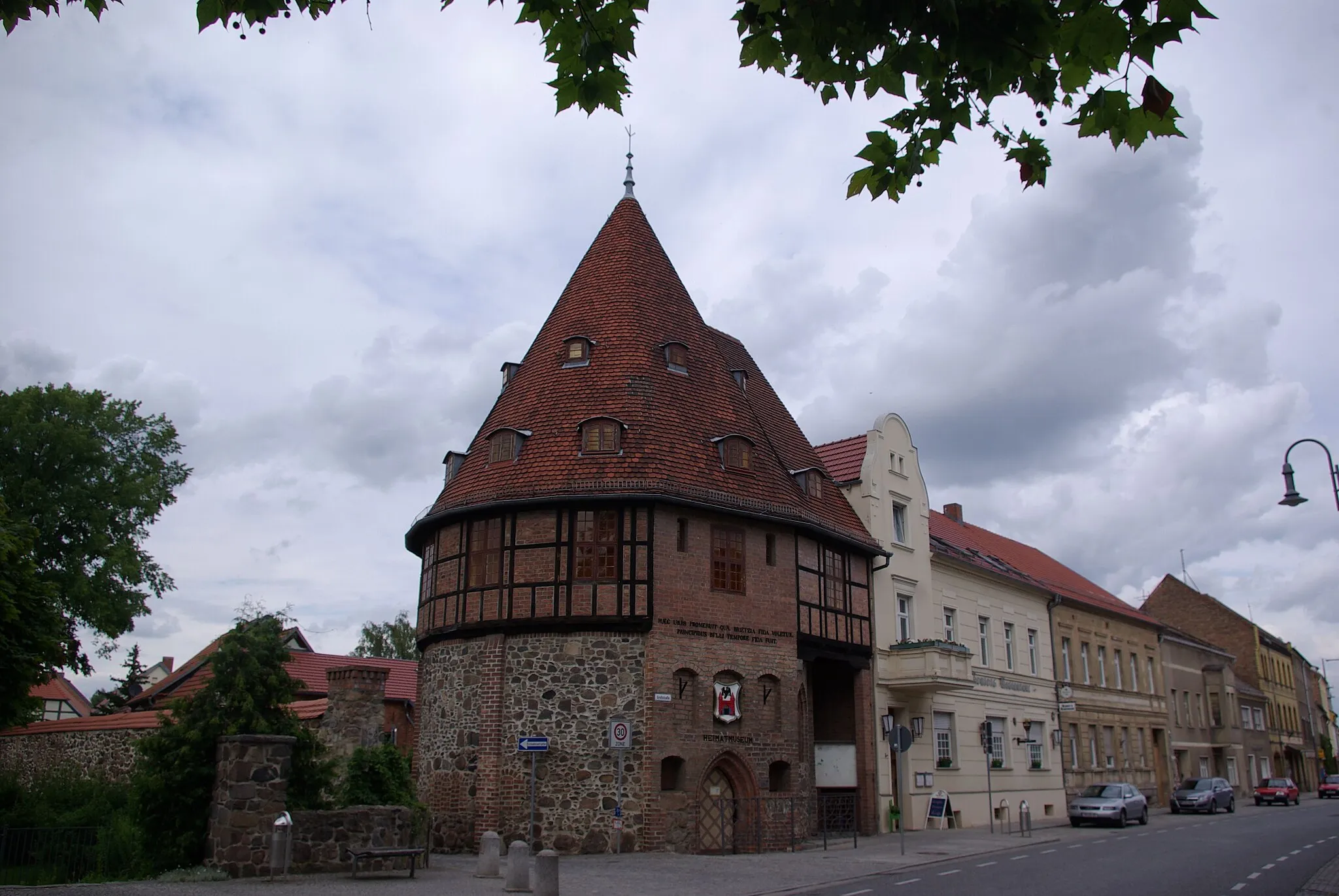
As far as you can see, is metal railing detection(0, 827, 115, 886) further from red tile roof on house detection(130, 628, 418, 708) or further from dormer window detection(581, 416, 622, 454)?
red tile roof on house detection(130, 628, 418, 708)

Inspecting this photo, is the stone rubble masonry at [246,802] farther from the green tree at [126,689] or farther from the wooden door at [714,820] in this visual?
the green tree at [126,689]

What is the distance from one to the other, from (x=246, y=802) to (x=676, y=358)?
14221mm

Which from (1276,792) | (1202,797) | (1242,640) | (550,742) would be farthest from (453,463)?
(1242,640)

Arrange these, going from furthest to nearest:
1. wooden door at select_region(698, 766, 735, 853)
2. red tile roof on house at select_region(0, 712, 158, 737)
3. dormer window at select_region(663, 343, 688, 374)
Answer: red tile roof on house at select_region(0, 712, 158, 737), dormer window at select_region(663, 343, 688, 374), wooden door at select_region(698, 766, 735, 853)

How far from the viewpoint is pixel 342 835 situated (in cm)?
1531

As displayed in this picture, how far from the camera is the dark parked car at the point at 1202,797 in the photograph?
3659 centimetres

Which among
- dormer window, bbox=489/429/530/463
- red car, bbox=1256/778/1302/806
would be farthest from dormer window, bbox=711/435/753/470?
red car, bbox=1256/778/1302/806

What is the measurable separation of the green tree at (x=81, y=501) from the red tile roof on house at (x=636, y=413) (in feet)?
34.5

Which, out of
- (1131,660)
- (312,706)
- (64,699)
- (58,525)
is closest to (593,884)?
(312,706)

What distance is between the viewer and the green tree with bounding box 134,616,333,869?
48.2 feet

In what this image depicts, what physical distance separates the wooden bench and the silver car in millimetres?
21057

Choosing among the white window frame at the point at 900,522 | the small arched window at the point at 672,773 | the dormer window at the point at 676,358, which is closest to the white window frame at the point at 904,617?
the white window frame at the point at 900,522

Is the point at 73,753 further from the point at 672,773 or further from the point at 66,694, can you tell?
the point at 66,694

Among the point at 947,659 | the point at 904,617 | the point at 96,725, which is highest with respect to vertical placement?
the point at 904,617
